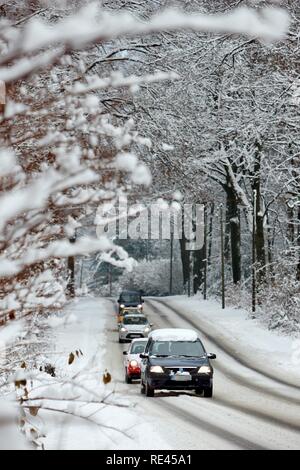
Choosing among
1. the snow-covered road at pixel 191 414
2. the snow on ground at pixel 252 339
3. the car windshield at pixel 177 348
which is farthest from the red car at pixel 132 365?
the car windshield at pixel 177 348

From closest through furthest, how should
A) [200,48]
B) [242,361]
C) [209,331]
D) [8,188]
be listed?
[8,188] < [200,48] < [242,361] < [209,331]

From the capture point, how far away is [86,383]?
3.20 metres

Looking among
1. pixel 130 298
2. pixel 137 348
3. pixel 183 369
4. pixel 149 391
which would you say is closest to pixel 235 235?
pixel 130 298

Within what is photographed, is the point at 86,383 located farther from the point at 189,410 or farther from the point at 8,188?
the point at 189,410

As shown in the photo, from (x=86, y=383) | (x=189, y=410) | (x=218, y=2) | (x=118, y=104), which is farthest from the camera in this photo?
(x=218, y=2)

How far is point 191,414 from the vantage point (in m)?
16.1

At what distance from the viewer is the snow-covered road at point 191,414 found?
3.53 m

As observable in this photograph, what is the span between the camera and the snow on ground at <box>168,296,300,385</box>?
29.0 metres

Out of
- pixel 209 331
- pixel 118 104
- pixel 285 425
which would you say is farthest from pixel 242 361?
pixel 118 104

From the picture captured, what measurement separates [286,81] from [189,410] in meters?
15.5

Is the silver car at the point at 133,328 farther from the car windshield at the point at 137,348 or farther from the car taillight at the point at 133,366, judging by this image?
the car taillight at the point at 133,366

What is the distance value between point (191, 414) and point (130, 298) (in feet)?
125

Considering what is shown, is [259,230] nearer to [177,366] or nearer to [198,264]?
[198,264]

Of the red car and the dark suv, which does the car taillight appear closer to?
the red car
